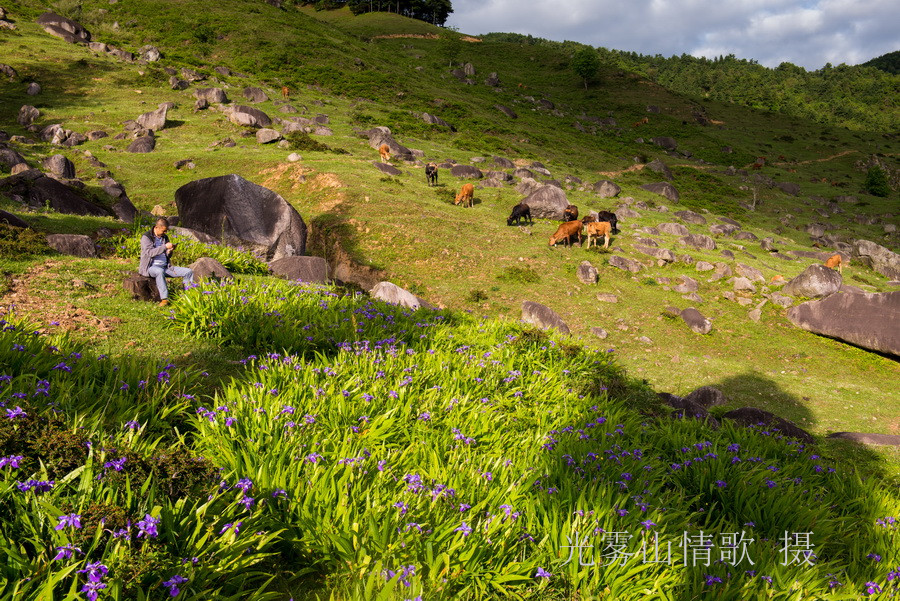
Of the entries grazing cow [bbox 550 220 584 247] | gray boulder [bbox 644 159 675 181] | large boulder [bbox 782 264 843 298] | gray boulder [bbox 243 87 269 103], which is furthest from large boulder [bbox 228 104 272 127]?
gray boulder [bbox 644 159 675 181]

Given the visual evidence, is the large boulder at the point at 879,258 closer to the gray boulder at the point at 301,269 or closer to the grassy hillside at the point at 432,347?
the grassy hillside at the point at 432,347

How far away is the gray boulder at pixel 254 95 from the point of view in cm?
4641

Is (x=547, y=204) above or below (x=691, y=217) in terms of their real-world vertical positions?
below

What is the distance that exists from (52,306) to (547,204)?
27.3 meters

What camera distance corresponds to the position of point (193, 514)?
353 centimetres

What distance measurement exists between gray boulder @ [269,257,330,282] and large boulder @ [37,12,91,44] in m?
58.1

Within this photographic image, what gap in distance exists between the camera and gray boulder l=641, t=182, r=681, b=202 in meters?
44.0

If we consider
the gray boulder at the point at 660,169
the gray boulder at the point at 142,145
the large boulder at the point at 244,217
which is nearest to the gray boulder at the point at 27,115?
the gray boulder at the point at 142,145

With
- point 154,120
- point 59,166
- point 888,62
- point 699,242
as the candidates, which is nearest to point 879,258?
point 699,242

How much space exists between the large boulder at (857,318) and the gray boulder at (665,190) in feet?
83.7

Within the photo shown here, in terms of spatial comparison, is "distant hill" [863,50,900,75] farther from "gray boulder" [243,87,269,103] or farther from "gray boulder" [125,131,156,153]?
"gray boulder" [125,131,156,153]

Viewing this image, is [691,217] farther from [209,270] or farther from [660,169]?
[209,270]

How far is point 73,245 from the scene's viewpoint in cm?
1188

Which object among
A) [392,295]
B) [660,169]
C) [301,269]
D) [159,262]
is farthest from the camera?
[660,169]
